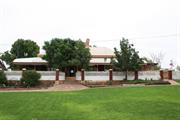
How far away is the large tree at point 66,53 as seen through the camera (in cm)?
4675

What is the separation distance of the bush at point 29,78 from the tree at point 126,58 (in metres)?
10.6

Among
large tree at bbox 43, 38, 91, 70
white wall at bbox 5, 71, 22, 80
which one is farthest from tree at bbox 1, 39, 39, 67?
white wall at bbox 5, 71, 22, 80

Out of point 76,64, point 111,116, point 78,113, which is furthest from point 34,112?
point 76,64

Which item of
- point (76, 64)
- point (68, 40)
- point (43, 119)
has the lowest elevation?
point (43, 119)

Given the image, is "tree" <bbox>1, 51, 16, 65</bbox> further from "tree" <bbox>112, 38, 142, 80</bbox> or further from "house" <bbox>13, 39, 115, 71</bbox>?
"tree" <bbox>112, 38, 142, 80</bbox>

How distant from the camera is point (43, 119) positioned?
544 inches

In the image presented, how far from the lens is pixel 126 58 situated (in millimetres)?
45812

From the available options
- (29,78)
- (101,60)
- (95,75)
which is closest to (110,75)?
(95,75)

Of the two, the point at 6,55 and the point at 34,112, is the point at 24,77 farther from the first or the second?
the point at 6,55

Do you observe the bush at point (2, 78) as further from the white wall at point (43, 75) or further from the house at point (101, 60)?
the house at point (101, 60)

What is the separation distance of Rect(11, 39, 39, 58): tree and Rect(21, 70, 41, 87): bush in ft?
112

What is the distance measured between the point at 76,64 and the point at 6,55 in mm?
33722

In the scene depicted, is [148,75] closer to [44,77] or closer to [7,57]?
[44,77]

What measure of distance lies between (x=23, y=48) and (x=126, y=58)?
36.5m
